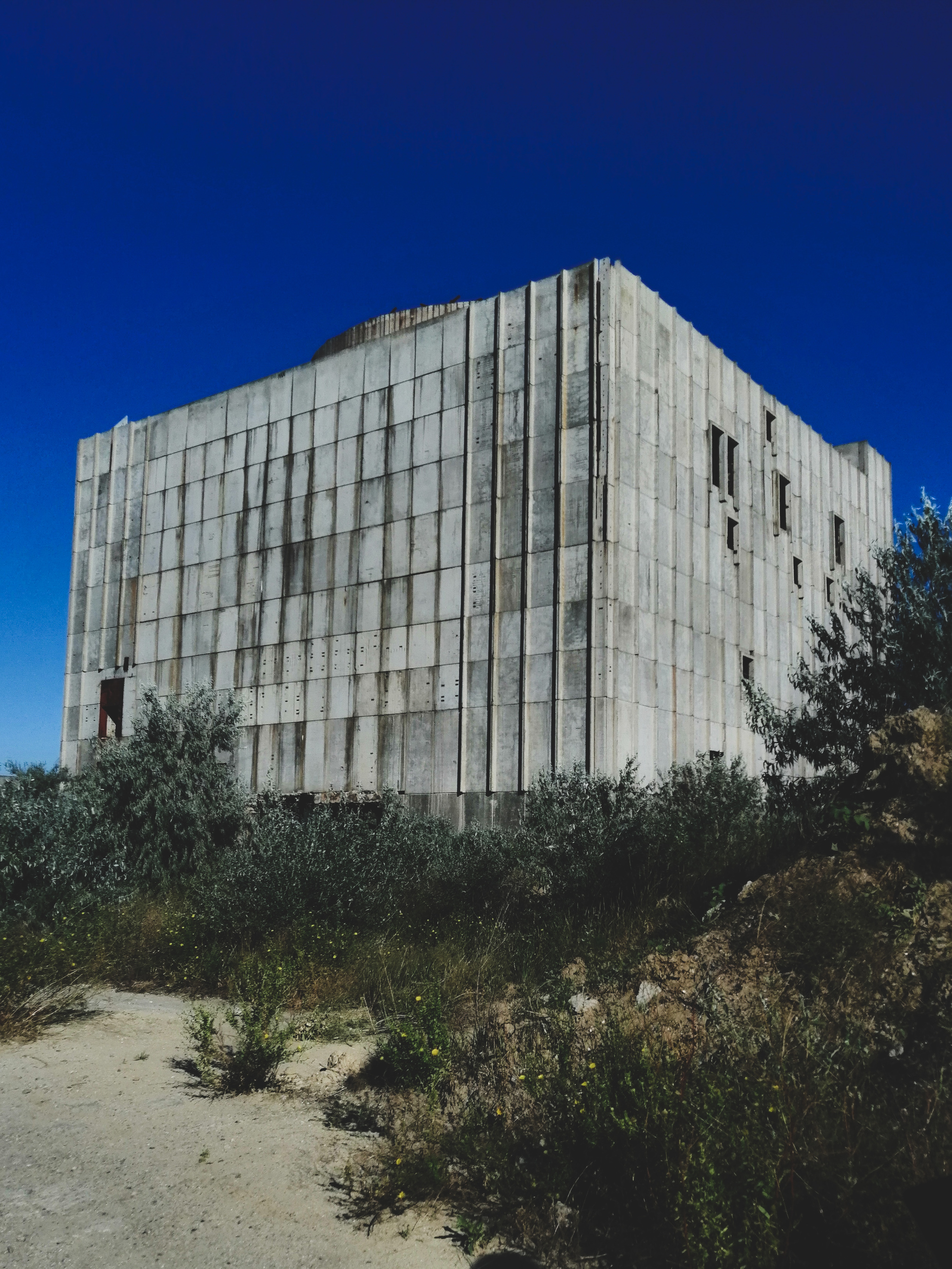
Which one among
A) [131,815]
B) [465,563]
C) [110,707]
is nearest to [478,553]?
[465,563]

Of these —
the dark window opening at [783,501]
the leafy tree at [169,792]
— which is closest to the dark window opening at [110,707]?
the leafy tree at [169,792]

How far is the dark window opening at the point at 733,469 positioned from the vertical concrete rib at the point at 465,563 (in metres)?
7.08

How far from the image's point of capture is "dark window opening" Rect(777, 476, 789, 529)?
88.3ft

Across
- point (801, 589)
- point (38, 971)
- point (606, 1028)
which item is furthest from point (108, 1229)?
point (801, 589)

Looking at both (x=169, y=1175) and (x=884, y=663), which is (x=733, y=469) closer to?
(x=884, y=663)

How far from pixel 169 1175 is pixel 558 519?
634 inches

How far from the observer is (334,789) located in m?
23.8

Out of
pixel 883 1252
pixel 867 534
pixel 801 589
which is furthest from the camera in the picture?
pixel 867 534

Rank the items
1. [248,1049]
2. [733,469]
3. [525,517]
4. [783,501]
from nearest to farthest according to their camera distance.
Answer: [248,1049] → [525,517] → [733,469] → [783,501]

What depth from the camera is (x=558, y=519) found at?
20.8m

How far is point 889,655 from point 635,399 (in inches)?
334

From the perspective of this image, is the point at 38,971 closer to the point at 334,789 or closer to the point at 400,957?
the point at 400,957

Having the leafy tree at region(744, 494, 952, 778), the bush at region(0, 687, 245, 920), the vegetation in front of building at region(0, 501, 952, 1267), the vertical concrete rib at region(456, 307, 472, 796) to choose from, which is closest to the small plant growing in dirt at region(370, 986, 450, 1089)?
the vegetation in front of building at region(0, 501, 952, 1267)

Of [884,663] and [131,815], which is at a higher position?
[884,663]
